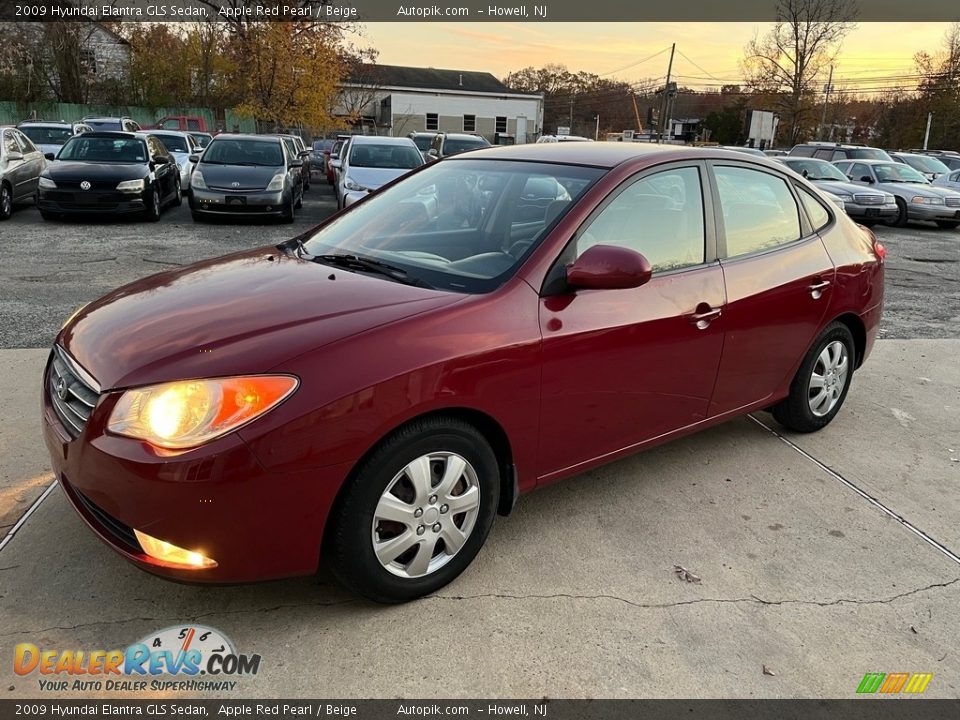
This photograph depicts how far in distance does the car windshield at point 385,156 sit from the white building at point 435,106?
137 feet

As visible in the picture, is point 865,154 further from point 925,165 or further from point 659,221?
point 659,221

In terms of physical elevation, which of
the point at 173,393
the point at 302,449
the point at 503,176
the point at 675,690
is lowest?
the point at 675,690

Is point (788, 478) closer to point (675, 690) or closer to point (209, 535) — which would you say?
point (675, 690)

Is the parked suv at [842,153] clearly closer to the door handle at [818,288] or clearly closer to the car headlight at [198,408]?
A: the door handle at [818,288]

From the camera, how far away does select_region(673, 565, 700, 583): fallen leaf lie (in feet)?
9.62

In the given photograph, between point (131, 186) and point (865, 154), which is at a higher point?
point (865, 154)

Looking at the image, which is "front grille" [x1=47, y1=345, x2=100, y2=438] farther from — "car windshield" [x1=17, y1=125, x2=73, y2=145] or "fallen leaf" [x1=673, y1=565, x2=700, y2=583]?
"car windshield" [x1=17, y1=125, x2=73, y2=145]

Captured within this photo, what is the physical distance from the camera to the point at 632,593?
283 centimetres

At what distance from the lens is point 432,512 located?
2600 millimetres

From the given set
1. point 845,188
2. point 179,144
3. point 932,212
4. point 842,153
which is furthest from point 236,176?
point 842,153

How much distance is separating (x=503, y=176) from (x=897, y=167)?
57.3 ft

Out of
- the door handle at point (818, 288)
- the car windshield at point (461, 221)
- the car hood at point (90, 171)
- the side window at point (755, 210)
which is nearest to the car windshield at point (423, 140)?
the car hood at point (90, 171)

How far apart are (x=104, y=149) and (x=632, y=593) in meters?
12.9

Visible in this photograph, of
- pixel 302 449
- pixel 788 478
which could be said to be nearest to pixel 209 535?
pixel 302 449
